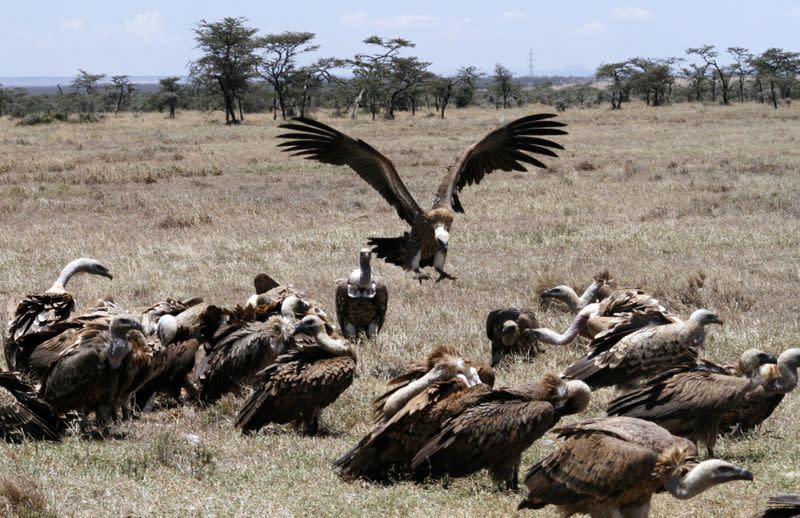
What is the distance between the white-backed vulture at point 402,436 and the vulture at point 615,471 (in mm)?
883

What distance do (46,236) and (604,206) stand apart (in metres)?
8.93

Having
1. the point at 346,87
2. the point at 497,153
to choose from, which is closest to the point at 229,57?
the point at 346,87

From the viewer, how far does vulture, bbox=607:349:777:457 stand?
5953 millimetres

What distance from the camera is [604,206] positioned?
16984 millimetres

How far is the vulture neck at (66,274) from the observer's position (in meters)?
8.66

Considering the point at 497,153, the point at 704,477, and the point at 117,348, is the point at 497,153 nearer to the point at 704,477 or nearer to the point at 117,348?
the point at 117,348

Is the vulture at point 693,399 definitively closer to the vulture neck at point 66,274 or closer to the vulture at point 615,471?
the vulture at point 615,471

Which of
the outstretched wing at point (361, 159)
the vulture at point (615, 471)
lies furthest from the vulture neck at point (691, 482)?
the outstretched wing at point (361, 159)

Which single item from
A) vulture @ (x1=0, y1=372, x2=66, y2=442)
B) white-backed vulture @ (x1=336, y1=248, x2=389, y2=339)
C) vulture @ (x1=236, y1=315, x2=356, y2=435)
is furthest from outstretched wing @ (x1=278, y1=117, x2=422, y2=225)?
vulture @ (x1=0, y1=372, x2=66, y2=442)

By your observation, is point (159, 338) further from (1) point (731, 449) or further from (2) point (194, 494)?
(1) point (731, 449)

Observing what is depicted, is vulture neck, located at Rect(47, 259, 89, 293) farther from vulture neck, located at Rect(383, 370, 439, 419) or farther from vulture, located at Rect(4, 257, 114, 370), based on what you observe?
vulture neck, located at Rect(383, 370, 439, 419)

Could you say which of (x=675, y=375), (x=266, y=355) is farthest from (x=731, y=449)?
(x=266, y=355)

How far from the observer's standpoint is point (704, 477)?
172 inches

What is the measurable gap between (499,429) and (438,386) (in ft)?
1.96
